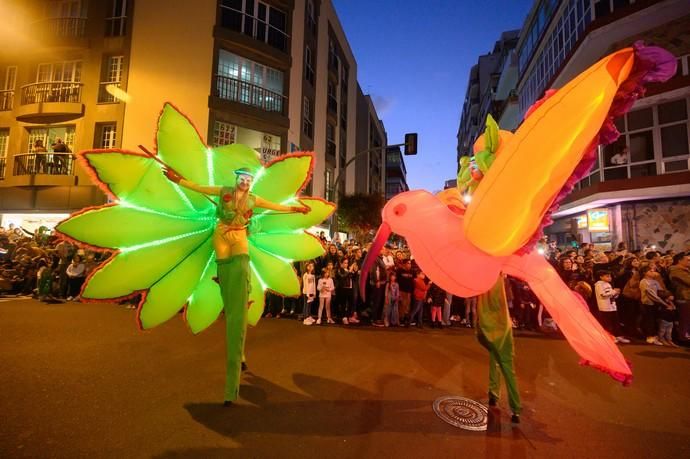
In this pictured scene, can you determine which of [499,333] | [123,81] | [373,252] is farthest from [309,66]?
[499,333]

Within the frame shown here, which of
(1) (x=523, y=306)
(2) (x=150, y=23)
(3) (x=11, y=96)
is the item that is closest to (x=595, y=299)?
(1) (x=523, y=306)

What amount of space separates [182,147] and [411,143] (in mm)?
12438

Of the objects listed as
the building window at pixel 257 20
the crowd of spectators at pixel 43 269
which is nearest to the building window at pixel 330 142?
the building window at pixel 257 20

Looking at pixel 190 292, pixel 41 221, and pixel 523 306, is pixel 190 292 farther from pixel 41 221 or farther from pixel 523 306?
pixel 41 221

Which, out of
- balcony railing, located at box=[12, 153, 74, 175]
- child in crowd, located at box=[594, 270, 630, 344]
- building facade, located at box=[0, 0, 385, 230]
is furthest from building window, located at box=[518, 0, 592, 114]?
balcony railing, located at box=[12, 153, 74, 175]

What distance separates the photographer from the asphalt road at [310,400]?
9.17ft

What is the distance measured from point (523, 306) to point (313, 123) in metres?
16.9

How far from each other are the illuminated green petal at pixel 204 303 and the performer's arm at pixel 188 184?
3.42 ft

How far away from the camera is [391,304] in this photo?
25.7ft

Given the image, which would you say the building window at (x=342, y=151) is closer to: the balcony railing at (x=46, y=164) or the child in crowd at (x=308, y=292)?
the balcony railing at (x=46, y=164)

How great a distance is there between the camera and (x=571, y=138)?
2.53 metres

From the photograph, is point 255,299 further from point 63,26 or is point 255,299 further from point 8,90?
point 8,90

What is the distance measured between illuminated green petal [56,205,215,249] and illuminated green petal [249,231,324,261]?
806 mm

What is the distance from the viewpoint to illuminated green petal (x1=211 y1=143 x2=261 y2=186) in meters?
4.20
